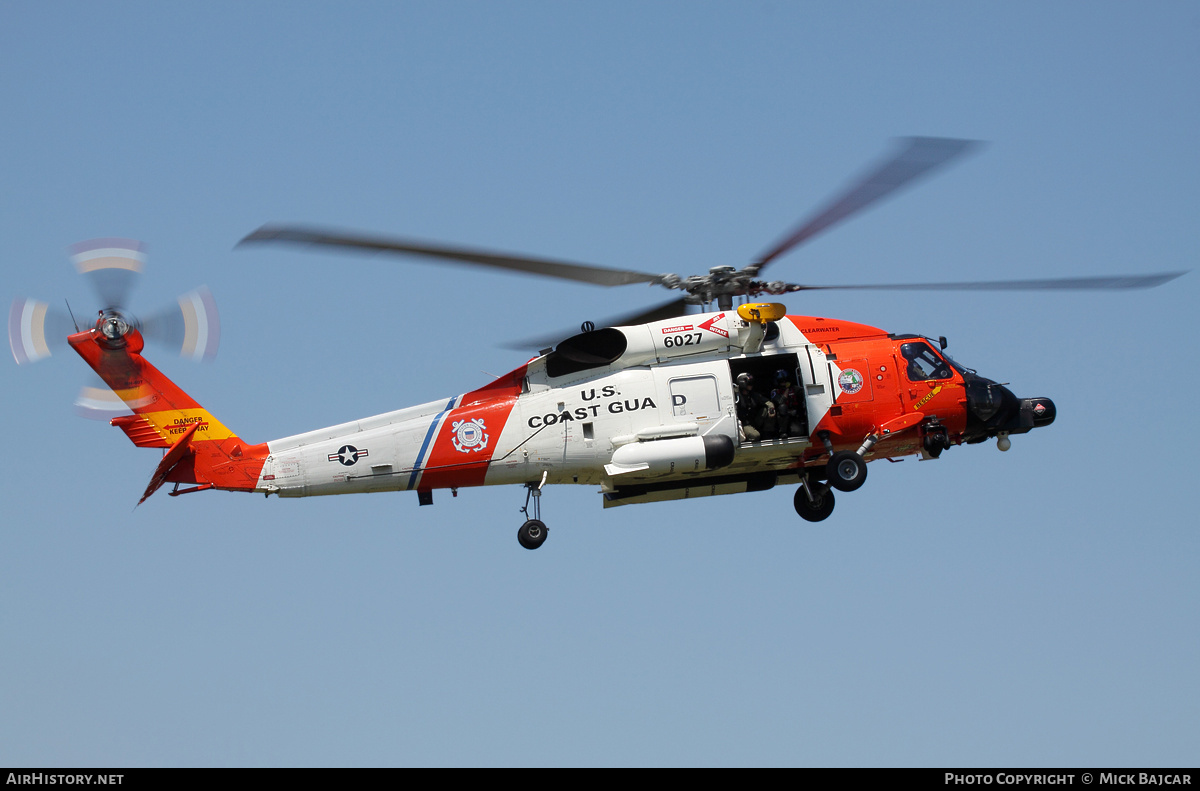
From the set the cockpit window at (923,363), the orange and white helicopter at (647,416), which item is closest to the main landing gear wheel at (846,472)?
the orange and white helicopter at (647,416)

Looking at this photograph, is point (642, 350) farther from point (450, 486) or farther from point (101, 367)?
point (101, 367)

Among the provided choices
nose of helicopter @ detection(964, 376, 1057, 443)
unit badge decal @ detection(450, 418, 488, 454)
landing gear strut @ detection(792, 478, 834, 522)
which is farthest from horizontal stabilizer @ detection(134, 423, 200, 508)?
nose of helicopter @ detection(964, 376, 1057, 443)

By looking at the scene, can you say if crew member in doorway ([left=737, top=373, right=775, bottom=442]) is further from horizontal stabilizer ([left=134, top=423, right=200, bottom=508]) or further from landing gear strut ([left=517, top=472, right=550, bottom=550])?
horizontal stabilizer ([left=134, top=423, right=200, bottom=508])

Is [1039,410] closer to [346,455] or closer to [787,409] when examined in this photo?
[787,409]

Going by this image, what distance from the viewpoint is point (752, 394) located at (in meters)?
22.9

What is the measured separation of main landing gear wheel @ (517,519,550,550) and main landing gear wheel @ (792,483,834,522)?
15.6 ft

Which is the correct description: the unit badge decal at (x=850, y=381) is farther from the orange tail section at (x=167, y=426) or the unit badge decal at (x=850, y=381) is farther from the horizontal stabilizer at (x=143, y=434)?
the horizontal stabilizer at (x=143, y=434)

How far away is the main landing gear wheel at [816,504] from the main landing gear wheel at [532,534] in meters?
4.77

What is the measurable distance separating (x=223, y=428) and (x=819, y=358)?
10.0 meters

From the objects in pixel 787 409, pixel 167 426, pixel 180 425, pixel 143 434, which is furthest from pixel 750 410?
pixel 143 434

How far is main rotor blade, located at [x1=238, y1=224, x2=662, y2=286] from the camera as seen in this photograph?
715 inches

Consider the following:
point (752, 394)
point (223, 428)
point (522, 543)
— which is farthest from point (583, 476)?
point (223, 428)

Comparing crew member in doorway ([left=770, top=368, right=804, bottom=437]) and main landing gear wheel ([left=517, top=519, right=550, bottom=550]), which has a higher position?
crew member in doorway ([left=770, top=368, right=804, bottom=437])
